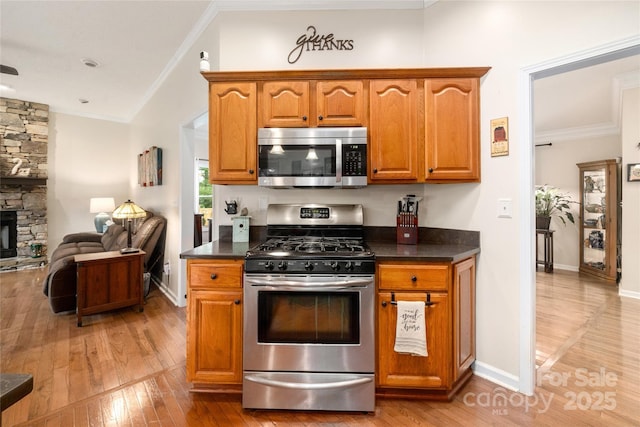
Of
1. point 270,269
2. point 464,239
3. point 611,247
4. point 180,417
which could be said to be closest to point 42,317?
point 180,417

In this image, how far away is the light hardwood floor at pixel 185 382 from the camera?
173 cm

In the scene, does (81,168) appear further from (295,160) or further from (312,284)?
(312,284)

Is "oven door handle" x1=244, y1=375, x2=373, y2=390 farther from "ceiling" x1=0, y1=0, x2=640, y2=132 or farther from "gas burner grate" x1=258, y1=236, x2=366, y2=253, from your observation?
"ceiling" x1=0, y1=0, x2=640, y2=132

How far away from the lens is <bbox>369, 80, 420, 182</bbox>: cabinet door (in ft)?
7.15

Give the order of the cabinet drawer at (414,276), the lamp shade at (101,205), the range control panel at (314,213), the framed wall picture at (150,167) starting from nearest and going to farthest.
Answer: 1. the cabinet drawer at (414,276)
2. the range control panel at (314,213)
3. the framed wall picture at (150,167)
4. the lamp shade at (101,205)

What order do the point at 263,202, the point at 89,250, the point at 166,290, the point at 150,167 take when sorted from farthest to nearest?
the point at 150,167
the point at 89,250
the point at 166,290
the point at 263,202

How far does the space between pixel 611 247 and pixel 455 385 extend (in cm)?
454

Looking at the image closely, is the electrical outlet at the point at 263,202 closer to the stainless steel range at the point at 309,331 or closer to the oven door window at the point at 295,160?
A: the oven door window at the point at 295,160

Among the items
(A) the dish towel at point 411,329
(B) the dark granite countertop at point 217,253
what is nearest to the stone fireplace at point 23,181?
(B) the dark granite countertop at point 217,253

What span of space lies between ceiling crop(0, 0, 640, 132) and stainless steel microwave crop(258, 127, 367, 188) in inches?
48.5

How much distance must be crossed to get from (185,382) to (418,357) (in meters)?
1.61

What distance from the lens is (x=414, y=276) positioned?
184 centimetres

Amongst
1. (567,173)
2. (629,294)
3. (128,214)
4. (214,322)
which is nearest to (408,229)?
(214,322)

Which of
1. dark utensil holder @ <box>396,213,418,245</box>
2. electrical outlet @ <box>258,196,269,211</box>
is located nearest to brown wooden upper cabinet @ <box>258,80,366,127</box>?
electrical outlet @ <box>258,196,269,211</box>
